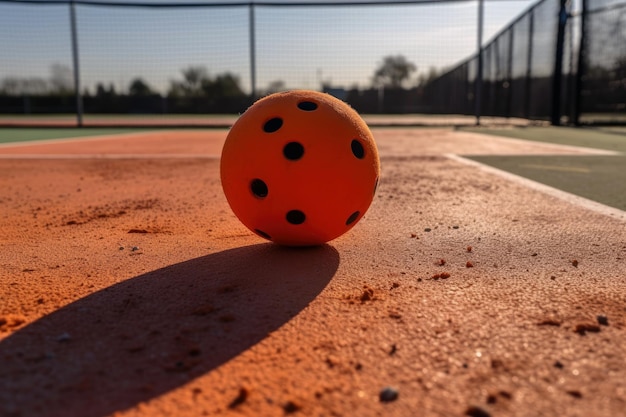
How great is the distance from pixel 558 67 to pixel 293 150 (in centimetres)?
1692

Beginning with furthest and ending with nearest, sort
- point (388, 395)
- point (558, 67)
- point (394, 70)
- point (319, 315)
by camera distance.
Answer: point (394, 70) → point (558, 67) → point (319, 315) → point (388, 395)

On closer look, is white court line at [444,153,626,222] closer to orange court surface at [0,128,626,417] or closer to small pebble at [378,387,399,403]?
orange court surface at [0,128,626,417]

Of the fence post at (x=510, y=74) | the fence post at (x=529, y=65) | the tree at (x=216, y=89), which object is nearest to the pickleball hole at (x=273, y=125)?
the fence post at (x=529, y=65)

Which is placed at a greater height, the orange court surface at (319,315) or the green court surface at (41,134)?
the green court surface at (41,134)

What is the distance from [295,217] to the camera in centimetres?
298

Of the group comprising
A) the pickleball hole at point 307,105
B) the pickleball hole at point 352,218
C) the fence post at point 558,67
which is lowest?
the pickleball hole at point 352,218

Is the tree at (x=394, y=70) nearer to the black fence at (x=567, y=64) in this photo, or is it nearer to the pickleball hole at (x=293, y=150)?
the black fence at (x=567, y=64)

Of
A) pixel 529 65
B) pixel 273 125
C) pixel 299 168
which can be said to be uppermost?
pixel 529 65

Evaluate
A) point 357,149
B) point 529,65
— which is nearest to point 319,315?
point 357,149

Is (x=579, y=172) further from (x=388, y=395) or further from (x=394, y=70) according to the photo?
(x=394, y=70)

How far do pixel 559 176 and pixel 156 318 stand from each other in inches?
216

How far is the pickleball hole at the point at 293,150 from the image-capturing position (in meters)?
2.88

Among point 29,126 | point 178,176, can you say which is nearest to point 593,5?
point 178,176

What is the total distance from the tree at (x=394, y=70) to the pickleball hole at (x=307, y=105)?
20011mm
